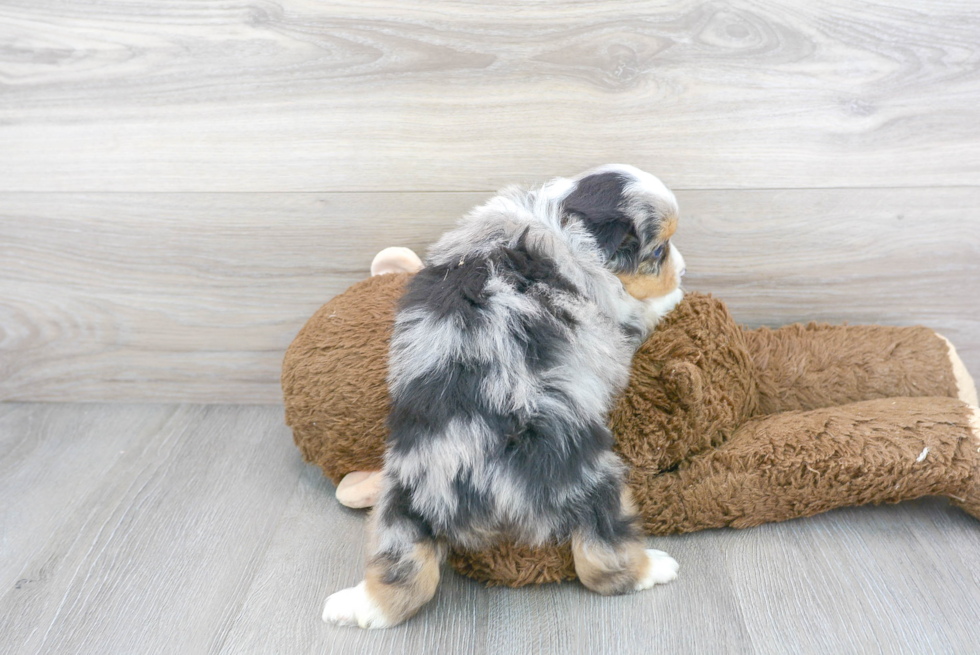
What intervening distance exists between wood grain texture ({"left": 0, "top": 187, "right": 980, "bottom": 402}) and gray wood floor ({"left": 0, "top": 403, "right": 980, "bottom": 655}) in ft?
1.23

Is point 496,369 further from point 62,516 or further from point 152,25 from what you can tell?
point 152,25

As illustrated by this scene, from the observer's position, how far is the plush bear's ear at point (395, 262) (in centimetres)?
177

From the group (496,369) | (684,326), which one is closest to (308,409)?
(496,369)

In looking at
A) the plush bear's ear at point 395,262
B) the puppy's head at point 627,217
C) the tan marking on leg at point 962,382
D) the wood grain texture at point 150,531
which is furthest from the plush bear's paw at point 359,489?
the tan marking on leg at point 962,382

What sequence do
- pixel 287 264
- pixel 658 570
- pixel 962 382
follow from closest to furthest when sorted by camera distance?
1. pixel 658 570
2. pixel 962 382
3. pixel 287 264

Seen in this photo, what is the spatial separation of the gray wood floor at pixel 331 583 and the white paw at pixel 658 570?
2 centimetres

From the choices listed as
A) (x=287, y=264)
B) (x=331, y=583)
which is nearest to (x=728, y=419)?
(x=331, y=583)

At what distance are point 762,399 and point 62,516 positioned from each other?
5.38 ft

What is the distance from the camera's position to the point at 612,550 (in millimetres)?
1310

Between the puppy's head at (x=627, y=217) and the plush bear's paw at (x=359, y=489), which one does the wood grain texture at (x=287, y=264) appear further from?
the plush bear's paw at (x=359, y=489)

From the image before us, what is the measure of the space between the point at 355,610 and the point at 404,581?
128 mm

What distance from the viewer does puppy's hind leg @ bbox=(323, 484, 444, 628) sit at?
125 cm

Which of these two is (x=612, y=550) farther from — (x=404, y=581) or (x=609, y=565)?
(x=404, y=581)

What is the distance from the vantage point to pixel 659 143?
175 cm
